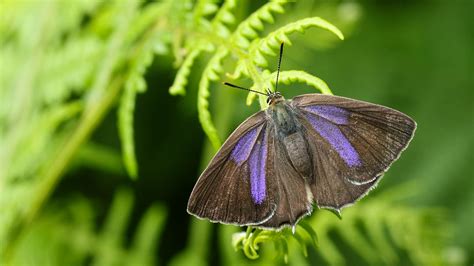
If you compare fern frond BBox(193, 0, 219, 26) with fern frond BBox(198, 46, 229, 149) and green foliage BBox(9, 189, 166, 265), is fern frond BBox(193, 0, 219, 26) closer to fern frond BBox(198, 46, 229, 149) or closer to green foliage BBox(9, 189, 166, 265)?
fern frond BBox(198, 46, 229, 149)

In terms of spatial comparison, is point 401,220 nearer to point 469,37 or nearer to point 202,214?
point 202,214

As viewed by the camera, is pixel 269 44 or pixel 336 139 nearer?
pixel 269 44

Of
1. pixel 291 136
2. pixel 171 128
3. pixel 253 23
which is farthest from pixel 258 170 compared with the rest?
pixel 171 128

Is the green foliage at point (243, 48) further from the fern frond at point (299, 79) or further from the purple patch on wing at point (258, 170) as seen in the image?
the purple patch on wing at point (258, 170)

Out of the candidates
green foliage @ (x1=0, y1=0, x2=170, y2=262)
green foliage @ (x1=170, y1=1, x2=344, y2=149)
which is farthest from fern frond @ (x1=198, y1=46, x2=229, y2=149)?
green foliage @ (x1=0, y1=0, x2=170, y2=262)

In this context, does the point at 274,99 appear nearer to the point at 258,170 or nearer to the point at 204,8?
the point at 258,170

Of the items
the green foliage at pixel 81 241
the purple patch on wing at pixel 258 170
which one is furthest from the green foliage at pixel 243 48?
the green foliage at pixel 81 241
